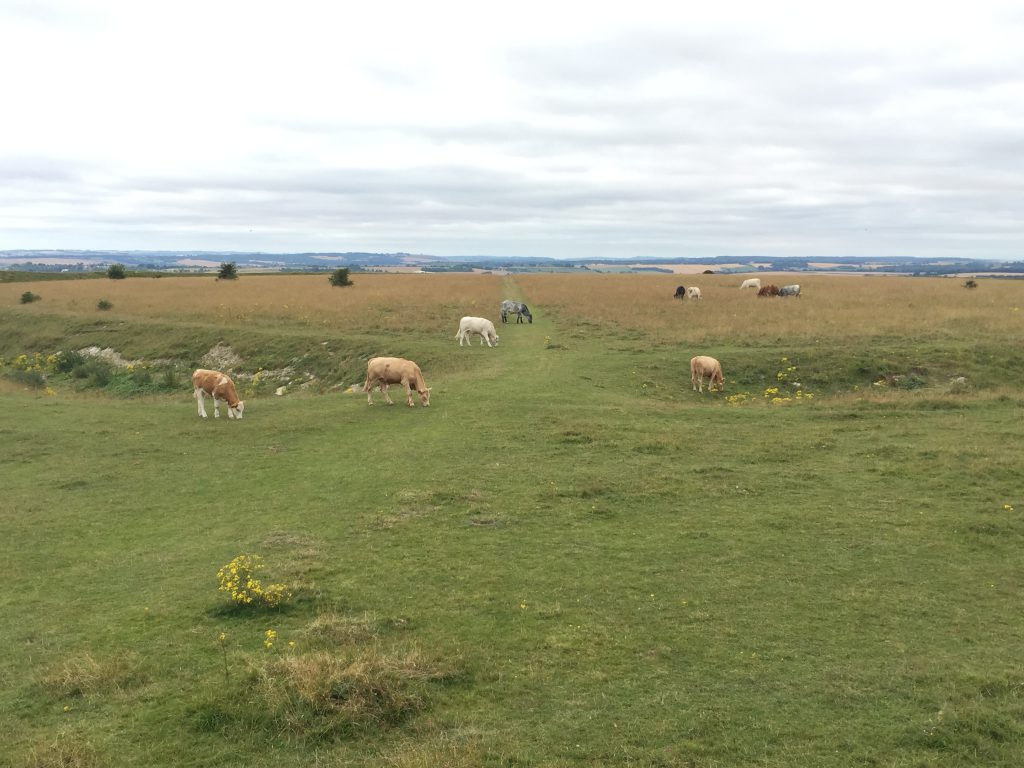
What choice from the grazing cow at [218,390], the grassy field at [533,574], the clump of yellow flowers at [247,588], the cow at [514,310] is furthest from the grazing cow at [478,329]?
the clump of yellow flowers at [247,588]

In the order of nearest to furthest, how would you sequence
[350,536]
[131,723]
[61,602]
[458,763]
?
[458,763] → [131,723] → [61,602] → [350,536]

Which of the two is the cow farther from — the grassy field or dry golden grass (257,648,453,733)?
dry golden grass (257,648,453,733)

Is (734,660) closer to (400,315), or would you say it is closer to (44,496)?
(44,496)

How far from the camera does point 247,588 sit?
9.00m

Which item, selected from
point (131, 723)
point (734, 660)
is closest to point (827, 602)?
point (734, 660)

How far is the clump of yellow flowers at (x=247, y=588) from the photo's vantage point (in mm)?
8844

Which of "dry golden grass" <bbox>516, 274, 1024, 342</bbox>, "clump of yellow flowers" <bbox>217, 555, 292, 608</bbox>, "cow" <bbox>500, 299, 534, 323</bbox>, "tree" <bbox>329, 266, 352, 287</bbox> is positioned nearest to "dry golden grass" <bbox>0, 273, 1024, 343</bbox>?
"dry golden grass" <bbox>516, 274, 1024, 342</bbox>

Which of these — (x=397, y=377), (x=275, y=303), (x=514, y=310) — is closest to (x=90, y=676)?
(x=397, y=377)

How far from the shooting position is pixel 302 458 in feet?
54.4

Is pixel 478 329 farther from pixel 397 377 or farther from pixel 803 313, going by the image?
pixel 803 313

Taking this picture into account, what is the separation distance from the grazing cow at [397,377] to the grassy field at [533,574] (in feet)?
1.77

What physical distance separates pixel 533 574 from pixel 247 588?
395cm

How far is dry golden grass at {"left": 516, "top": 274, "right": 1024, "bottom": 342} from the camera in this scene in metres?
31.0

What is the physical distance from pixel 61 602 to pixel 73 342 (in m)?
36.2
